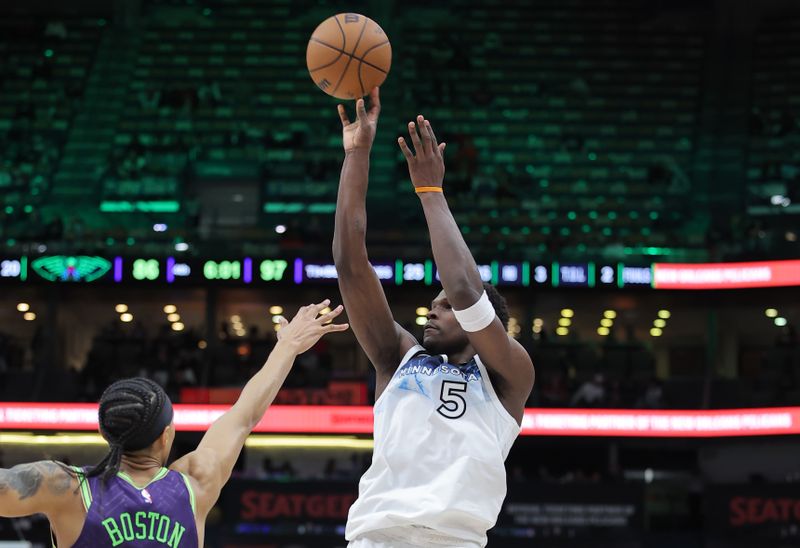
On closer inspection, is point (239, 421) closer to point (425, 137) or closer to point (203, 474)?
point (203, 474)

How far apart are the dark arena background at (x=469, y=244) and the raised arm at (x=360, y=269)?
12374mm

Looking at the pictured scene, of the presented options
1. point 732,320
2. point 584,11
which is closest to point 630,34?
point 584,11

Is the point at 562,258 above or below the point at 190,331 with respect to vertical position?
above

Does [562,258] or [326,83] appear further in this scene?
[562,258]

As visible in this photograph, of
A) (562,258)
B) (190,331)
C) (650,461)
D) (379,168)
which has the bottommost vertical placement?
(650,461)

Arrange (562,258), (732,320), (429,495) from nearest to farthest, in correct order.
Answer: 1. (429,495)
2. (562,258)
3. (732,320)

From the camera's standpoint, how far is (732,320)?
19.7 meters

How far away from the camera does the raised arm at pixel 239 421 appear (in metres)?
3.70

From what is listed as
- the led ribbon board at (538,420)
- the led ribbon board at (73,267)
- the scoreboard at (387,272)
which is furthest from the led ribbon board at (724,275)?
the led ribbon board at (73,267)

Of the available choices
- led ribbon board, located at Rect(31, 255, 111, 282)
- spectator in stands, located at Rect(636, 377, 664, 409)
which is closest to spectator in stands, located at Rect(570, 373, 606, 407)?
spectator in stands, located at Rect(636, 377, 664, 409)

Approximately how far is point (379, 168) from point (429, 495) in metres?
18.3

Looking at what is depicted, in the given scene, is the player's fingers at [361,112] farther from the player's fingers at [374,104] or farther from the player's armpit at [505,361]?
the player's armpit at [505,361]

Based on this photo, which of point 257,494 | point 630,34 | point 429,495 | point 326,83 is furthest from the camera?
point 630,34

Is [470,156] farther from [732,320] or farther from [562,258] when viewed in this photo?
[732,320]
